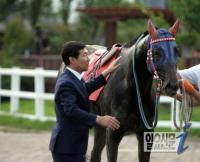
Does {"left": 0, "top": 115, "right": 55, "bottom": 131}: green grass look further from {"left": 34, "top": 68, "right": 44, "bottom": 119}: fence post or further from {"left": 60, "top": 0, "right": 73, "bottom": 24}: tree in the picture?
{"left": 60, "top": 0, "right": 73, "bottom": 24}: tree

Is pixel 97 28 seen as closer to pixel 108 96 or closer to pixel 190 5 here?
pixel 190 5

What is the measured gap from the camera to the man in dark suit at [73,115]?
4.95 meters

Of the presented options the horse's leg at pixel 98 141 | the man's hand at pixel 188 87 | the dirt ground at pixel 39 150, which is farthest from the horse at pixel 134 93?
the dirt ground at pixel 39 150

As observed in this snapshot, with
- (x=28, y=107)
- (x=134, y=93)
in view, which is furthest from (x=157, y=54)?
(x=28, y=107)

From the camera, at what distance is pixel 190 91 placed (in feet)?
19.9

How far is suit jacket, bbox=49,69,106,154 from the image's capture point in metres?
4.93

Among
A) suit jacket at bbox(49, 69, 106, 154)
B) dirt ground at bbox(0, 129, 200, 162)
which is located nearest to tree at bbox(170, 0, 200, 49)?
dirt ground at bbox(0, 129, 200, 162)

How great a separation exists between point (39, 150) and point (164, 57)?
4.99 m

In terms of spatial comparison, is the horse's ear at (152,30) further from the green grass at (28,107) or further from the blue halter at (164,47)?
the green grass at (28,107)

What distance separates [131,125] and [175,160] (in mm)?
2927

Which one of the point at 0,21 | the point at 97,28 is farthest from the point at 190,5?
the point at 0,21

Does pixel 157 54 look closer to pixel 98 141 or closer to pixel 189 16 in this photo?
pixel 98 141

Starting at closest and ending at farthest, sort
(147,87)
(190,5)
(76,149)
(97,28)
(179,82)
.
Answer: (76,149), (179,82), (147,87), (190,5), (97,28)

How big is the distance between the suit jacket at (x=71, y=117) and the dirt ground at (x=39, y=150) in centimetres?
401
